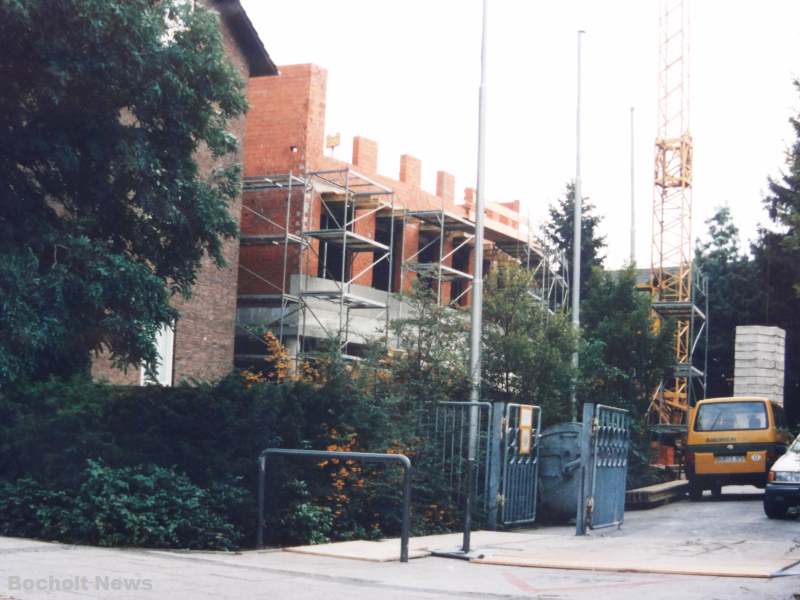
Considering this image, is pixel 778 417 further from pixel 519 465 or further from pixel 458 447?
pixel 458 447

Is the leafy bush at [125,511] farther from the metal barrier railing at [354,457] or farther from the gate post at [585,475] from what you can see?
the gate post at [585,475]

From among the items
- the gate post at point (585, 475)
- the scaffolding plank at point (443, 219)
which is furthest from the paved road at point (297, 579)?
the scaffolding plank at point (443, 219)

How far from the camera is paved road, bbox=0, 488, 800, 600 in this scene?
8.30m

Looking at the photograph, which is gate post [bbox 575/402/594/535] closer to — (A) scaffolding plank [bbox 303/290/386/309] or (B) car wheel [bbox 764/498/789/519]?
(B) car wheel [bbox 764/498/789/519]

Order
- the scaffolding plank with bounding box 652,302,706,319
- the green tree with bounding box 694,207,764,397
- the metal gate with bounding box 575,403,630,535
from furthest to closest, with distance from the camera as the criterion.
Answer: the green tree with bounding box 694,207,764,397 → the scaffolding plank with bounding box 652,302,706,319 → the metal gate with bounding box 575,403,630,535

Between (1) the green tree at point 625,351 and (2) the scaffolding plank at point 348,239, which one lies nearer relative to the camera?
(1) the green tree at point 625,351

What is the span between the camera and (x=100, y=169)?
54.5ft

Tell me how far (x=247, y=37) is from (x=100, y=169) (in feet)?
35.8

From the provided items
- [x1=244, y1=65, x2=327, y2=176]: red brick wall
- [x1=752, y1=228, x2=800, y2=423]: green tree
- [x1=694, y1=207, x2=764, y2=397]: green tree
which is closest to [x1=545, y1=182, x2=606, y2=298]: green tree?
[x1=694, y1=207, x2=764, y2=397]: green tree

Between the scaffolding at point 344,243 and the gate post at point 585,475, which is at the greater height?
the scaffolding at point 344,243

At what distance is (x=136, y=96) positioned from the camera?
16.1 metres

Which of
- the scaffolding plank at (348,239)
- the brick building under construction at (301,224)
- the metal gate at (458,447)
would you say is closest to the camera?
the metal gate at (458,447)

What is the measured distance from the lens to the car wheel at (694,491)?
2162 centimetres

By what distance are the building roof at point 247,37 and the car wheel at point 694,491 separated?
1371 centimetres
